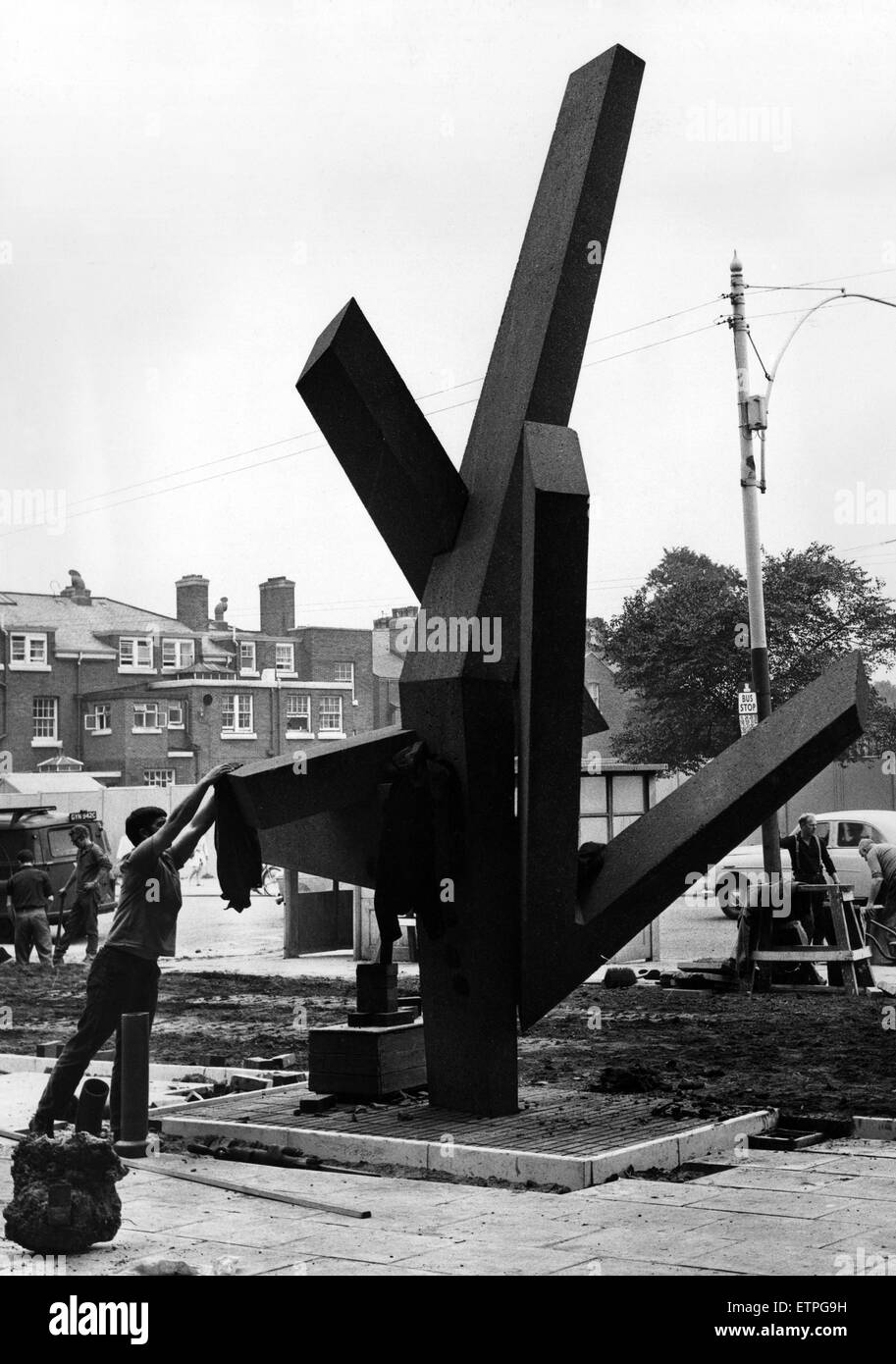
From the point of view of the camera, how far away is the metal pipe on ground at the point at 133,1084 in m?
8.70

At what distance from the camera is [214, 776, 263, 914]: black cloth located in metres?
9.27

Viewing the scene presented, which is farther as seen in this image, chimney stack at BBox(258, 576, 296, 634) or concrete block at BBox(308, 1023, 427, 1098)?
chimney stack at BBox(258, 576, 296, 634)

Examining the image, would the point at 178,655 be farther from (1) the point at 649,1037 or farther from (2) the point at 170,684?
(1) the point at 649,1037

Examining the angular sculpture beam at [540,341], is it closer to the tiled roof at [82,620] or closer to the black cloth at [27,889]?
the black cloth at [27,889]

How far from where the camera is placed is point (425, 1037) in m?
9.69

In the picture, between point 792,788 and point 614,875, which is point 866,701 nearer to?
point 792,788

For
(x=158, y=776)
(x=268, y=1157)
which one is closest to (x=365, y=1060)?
(x=268, y=1157)

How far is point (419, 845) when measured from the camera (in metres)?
9.33

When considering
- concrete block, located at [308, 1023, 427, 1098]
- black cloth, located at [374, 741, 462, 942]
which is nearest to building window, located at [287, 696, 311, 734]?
concrete block, located at [308, 1023, 427, 1098]

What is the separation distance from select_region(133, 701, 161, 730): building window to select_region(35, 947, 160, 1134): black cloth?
49.7m

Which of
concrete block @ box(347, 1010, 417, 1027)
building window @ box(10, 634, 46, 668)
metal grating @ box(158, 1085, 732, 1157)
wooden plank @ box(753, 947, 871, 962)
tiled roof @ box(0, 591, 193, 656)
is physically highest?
tiled roof @ box(0, 591, 193, 656)

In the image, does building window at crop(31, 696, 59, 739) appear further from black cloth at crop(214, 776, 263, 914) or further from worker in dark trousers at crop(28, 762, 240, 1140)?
worker in dark trousers at crop(28, 762, 240, 1140)

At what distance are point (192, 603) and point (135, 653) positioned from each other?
192 inches
